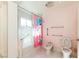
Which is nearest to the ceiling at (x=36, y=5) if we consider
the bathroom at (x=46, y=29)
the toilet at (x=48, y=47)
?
the bathroom at (x=46, y=29)

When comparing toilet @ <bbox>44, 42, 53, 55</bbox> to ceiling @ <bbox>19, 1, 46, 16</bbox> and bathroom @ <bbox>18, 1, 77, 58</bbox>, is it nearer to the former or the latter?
bathroom @ <bbox>18, 1, 77, 58</bbox>

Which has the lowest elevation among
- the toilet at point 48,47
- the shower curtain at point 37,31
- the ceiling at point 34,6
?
the toilet at point 48,47

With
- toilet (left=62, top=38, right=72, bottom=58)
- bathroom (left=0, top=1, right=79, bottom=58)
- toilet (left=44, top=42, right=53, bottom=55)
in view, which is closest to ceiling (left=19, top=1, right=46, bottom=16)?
bathroom (left=0, top=1, right=79, bottom=58)

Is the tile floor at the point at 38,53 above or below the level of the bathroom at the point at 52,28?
below

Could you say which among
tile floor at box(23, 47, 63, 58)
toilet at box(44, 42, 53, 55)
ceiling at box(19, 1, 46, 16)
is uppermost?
ceiling at box(19, 1, 46, 16)

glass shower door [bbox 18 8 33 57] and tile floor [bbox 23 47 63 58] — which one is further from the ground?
glass shower door [bbox 18 8 33 57]

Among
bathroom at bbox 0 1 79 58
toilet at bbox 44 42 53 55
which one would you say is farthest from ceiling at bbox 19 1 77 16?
toilet at bbox 44 42 53 55

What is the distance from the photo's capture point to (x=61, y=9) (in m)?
1.45

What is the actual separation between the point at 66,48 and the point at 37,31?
51 cm

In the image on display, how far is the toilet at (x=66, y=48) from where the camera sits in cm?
141

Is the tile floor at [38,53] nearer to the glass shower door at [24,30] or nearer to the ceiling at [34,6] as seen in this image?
the glass shower door at [24,30]

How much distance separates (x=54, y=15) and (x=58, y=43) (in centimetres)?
43

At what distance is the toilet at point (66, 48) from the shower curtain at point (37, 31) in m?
0.37

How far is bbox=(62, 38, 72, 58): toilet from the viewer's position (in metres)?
1.41
